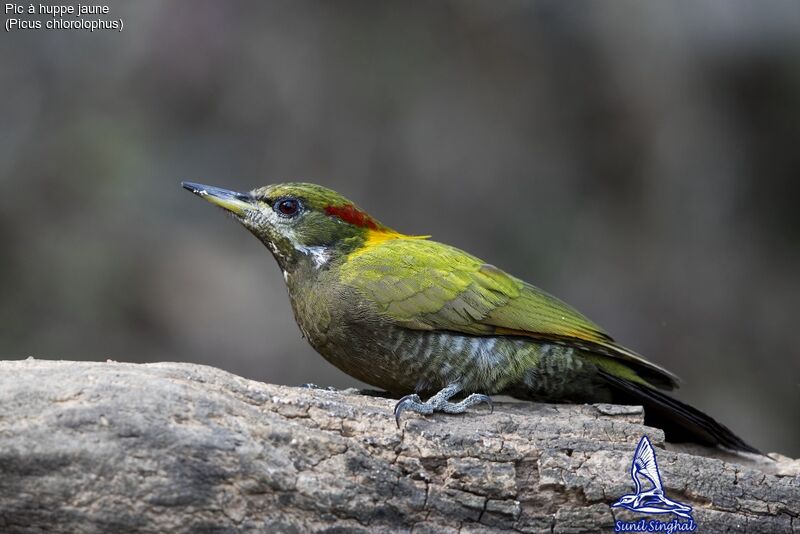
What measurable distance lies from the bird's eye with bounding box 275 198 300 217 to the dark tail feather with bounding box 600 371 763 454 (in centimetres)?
196

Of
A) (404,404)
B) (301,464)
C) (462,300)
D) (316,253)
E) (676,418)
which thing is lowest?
(301,464)

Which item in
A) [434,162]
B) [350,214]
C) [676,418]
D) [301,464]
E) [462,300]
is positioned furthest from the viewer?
[434,162]

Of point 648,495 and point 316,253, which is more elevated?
point 316,253

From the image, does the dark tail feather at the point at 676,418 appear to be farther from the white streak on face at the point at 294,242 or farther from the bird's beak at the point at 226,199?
the bird's beak at the point at 226,199

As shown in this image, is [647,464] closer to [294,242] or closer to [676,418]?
[676,418]

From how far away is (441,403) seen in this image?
4293 millimetres

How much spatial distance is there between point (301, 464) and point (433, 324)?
1219 millimetres

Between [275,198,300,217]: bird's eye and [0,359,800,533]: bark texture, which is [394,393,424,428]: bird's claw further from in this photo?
[275,198,300,217]: bird's eye

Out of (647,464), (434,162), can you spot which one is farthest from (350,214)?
(434,162)

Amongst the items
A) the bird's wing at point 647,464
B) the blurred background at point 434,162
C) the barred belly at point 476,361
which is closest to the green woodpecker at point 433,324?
the barred belly at point 476,361

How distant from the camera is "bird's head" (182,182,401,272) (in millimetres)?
4996

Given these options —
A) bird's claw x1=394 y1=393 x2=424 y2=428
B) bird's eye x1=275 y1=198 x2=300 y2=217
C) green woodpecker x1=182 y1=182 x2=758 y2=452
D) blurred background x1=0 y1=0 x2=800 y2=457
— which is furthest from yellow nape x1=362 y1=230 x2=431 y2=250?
blurred background x1=0 y1=0 x2=800 y2=457

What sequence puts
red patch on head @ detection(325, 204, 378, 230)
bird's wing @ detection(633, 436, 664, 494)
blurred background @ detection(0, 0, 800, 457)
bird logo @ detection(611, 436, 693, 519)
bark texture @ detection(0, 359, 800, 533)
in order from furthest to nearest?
1. blurred background @ detection(0, 0, 800, 457)
2. red patch on head @ detection(325, 204, 378, 230)
3. bird's wing @ detection(633, 436, 664, 494)
4. bird logo @ detection(611, 436, 693, 519)
5. bark texture @ detection(0, 359, 800, 533)

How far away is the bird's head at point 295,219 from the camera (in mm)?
4996
